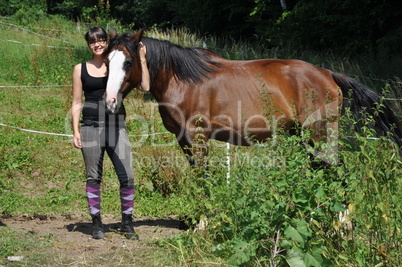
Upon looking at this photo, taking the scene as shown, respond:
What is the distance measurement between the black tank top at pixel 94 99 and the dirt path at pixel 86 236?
3.41 ft

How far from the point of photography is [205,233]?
4234 mm

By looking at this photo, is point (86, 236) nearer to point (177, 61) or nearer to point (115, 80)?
point (115, 80)

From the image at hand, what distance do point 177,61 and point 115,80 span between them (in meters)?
0.99

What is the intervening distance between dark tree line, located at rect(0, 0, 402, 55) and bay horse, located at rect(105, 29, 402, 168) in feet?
30.0

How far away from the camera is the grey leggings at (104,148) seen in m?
4.75

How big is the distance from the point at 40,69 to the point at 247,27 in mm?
12953

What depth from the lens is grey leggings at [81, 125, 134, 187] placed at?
475cm

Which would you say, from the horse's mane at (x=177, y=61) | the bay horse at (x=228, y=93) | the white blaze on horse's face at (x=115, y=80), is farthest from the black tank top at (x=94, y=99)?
the horse's mane at (x=177, y=61)

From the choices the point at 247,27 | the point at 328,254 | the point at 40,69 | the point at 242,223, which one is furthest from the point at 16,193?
the point at 247,27

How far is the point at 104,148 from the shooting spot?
484 centimetres

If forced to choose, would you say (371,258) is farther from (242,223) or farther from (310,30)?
(310,30)

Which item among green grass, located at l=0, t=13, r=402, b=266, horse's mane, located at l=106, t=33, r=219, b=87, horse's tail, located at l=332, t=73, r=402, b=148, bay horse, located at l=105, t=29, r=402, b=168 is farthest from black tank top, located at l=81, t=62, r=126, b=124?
horse's tail, located at l=332, t=73, r=402, b=148

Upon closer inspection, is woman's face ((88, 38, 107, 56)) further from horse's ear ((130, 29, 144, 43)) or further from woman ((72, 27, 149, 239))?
horse's ear ((130, 29, 144, 43))

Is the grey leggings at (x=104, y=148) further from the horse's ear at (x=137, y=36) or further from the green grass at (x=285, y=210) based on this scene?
the horse's ear at (x=137, y=36)
